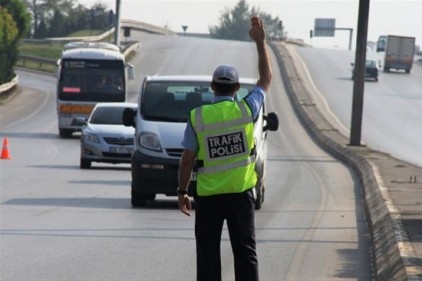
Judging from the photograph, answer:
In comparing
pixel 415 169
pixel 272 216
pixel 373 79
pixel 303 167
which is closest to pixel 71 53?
pixel 303 167

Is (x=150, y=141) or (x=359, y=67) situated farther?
(x=359, y=67)

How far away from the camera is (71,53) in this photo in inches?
1742

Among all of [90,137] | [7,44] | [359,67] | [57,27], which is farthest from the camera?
[57,27]

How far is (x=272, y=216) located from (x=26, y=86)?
5663 cm

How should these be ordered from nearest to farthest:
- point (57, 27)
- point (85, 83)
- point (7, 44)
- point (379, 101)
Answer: point (85, 83)
point (7, 44)
point (379, 101)
point (57, 27)

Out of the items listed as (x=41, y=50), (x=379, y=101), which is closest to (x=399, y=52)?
(x=379, y=101)

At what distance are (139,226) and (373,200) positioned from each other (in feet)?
14.1

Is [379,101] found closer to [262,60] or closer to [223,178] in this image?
[262,60]

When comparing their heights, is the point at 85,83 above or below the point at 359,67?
below

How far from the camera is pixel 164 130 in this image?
63.2 ft

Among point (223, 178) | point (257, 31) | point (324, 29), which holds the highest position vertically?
point (257, 31)

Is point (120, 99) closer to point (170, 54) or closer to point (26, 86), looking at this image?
point (26, 86)

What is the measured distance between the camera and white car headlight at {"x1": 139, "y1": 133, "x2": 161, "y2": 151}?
62.6 ft

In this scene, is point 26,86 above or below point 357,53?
below
